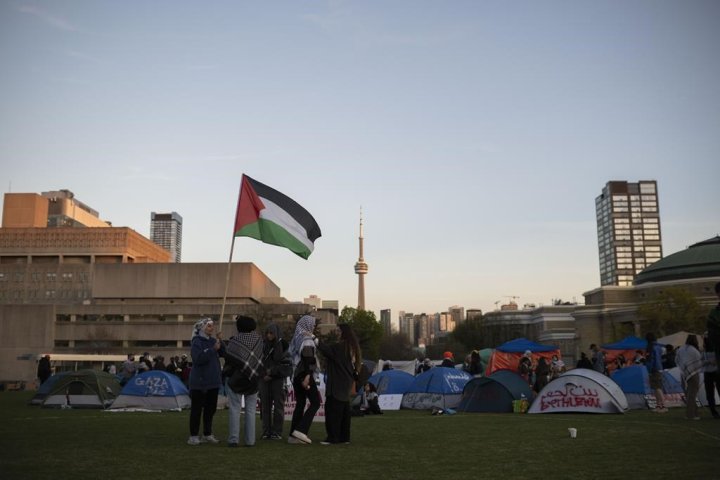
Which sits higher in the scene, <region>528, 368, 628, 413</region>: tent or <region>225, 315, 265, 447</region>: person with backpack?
<region>225, 315, 265, 447</region>: person with backpack

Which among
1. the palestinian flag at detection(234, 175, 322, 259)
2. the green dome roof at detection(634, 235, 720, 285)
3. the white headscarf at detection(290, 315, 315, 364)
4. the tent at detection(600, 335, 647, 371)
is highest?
the green dome roof at detection(634, 235, 720, 285)

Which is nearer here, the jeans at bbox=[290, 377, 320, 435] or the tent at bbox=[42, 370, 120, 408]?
the jeans at bbox=[290, 377, 320, 435]

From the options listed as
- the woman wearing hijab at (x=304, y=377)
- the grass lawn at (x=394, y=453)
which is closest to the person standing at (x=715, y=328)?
the grass lawn at (x=394, y=453)

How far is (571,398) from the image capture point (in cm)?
1697

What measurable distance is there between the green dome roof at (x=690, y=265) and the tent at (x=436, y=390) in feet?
292

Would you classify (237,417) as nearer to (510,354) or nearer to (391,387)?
(391,387)

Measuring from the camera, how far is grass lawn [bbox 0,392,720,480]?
7.23 meters

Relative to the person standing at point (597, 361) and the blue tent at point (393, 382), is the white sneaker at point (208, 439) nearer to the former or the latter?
the blue tent at point (393, 382)

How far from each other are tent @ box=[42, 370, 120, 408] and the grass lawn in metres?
8.10

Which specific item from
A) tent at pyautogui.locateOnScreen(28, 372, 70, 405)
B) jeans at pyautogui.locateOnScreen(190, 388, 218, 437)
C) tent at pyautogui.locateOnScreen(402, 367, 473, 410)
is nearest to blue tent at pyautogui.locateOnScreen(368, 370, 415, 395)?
tent at pyautogui.locateOnScreen(402, 367, 473, 410)

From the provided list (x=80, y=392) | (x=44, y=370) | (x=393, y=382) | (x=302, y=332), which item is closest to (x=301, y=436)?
(x=302, y=332)

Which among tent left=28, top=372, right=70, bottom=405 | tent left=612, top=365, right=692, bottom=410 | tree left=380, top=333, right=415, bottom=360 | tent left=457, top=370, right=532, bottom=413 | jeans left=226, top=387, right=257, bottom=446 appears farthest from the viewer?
tree left=380, top=333, right=415, bottom=360

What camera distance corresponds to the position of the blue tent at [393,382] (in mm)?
22766

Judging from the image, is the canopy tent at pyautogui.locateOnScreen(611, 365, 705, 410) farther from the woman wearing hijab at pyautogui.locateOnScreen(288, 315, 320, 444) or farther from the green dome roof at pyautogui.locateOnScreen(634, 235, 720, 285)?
the green dome roof at pyautogui.locateOnScreen(634, 235, 720, 285)
